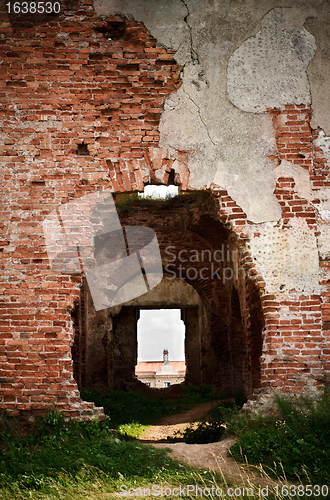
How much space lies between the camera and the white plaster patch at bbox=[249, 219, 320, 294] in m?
5.32

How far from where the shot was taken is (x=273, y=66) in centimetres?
573

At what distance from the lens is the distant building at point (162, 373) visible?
41.6 m

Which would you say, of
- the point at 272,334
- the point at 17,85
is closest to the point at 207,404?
the point at 272,334

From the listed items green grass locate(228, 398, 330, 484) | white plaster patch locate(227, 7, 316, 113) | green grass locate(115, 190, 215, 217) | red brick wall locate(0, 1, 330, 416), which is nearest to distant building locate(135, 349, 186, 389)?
green grass locate(115, 190, 215, 217)

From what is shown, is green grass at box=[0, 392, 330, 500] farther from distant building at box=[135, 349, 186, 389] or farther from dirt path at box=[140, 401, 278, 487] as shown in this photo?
distant building at box=[135, 349, 186, 389]

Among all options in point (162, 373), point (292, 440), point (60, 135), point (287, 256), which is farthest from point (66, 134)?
point (162, 373)

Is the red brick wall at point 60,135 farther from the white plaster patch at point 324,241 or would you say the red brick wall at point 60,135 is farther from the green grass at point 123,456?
the white plaster patch at point 324,241

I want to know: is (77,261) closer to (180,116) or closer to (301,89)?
(180,116)

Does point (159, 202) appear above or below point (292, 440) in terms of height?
above

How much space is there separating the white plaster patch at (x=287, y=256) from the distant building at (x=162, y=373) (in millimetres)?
37259

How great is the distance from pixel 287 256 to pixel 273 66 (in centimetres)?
247

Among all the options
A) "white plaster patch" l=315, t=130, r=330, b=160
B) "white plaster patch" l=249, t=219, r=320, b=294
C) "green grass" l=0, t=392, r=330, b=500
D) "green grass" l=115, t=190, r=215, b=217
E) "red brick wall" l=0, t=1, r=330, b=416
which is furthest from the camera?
"green grass" l=115, t=190, r=215, b=217

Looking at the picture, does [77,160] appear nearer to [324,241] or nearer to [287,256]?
[287,256]

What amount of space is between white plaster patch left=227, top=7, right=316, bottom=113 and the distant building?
37.7 m
